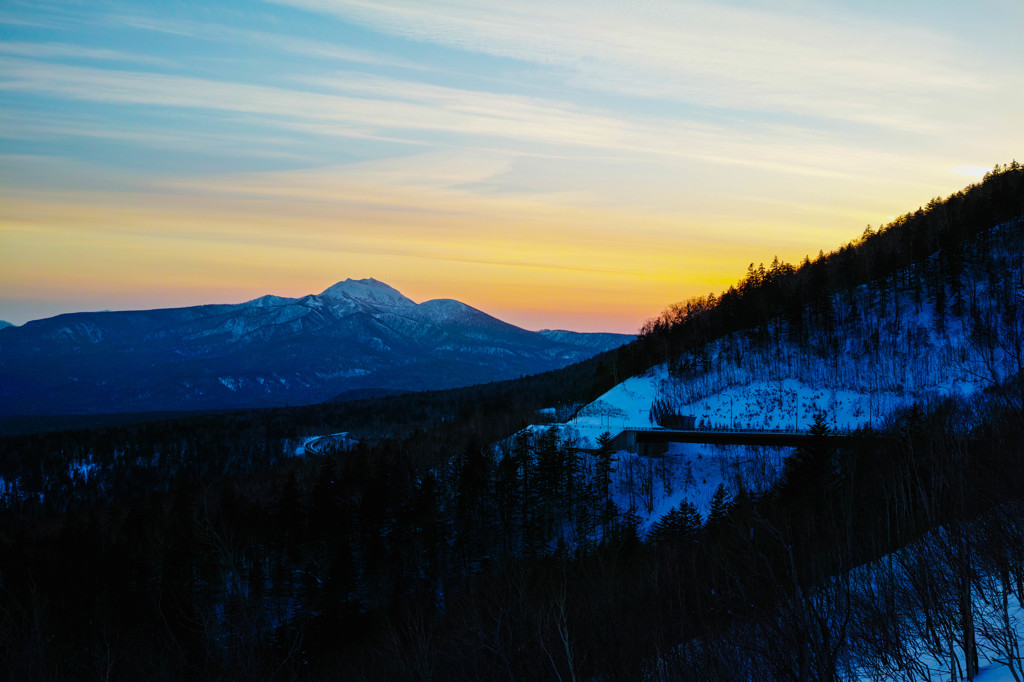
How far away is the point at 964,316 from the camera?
94875 millimetres

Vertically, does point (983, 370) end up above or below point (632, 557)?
above

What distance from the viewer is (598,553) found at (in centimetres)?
4862

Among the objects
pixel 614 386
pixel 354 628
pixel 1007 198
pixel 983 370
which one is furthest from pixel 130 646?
pixel 1007 198

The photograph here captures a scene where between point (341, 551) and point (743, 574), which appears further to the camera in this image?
point (341, 551)

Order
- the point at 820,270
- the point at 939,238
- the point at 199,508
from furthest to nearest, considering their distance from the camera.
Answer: the point at 820,270
the point at 939,238
the point at 199,508

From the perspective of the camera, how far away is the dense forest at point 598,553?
18188 mm

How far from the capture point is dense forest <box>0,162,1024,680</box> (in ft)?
59.7

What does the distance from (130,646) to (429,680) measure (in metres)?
34.1

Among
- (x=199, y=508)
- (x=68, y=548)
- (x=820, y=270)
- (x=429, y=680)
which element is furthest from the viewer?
(x=820, y=270)

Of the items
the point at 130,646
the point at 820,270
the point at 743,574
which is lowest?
the point at 130,646

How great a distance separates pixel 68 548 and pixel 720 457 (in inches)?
2675

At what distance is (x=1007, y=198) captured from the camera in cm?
10850

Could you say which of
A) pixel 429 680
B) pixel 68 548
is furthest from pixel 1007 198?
pixel 68 548

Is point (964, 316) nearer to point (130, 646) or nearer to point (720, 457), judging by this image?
point (720, 457)
